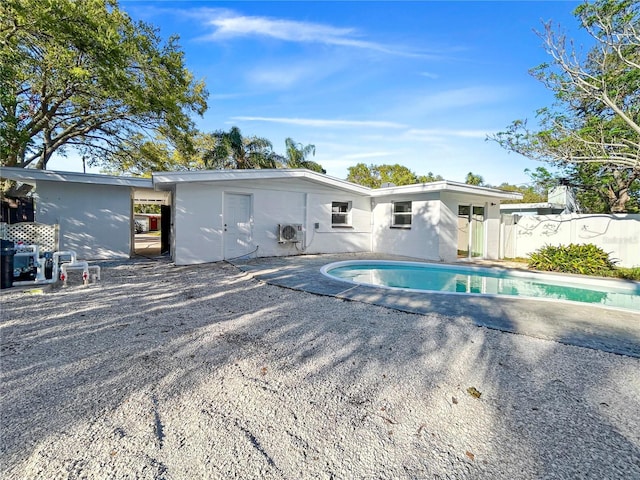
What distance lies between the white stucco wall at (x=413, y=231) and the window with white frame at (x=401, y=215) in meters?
0.16

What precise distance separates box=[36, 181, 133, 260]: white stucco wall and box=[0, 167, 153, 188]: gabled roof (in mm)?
540

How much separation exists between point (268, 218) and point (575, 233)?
11047 mm

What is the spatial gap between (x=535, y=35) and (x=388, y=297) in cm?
1009

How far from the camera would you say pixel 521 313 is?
465 cm

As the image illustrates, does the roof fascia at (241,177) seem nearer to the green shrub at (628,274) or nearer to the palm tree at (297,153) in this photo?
the green shrub at (628,274)

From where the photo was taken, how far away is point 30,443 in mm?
1901

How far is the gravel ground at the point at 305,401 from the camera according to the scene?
1.79m

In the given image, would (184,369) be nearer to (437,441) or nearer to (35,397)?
(35,397)

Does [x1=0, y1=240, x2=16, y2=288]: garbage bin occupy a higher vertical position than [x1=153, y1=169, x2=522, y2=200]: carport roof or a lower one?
lower

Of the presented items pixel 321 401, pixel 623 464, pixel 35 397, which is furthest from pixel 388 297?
pixel 35 397

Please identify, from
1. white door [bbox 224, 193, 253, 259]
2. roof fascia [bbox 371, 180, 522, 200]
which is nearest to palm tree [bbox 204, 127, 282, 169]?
white door [bbox 224, 193, 253, 259]

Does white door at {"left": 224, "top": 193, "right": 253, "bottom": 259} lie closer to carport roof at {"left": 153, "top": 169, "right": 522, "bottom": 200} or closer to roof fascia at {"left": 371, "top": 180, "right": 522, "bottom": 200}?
carport roof at {"left": 153, "top": 169, "right": 522, "bottom": 200}

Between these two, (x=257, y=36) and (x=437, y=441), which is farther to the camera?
(x=257, y=36)

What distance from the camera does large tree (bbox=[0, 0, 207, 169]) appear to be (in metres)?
7.73
